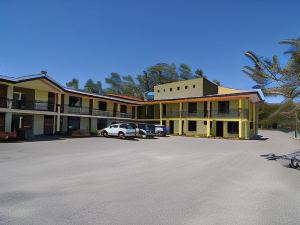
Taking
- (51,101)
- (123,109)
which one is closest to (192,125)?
(123,109)

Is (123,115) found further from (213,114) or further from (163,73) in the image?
(163,73)

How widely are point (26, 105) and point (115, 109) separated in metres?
15.6

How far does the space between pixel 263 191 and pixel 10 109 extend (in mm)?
23237

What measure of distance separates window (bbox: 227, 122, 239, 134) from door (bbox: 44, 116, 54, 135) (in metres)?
23.2

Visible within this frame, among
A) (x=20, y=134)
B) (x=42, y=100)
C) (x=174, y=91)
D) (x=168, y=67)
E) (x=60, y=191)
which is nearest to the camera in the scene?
(x=60, y=191)

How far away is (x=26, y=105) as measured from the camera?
26219mm

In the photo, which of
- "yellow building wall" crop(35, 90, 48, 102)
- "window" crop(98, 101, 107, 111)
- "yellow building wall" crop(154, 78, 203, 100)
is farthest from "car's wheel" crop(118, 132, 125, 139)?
"yellow building wall" crop(154, 78, 203, 100)

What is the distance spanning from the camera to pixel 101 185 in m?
7.96

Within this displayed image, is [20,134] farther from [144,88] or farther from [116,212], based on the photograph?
[144,88]

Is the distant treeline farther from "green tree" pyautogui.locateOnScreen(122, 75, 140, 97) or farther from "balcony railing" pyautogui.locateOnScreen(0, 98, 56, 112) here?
"balcony railing" pyautogui.locateOnScreen(0, 98, 56, 112)

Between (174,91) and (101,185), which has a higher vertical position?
(174,91)

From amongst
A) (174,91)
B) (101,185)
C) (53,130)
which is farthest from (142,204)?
(174,91)

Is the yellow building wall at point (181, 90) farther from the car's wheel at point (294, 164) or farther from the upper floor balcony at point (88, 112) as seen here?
the car's wheel at point (294, 164)

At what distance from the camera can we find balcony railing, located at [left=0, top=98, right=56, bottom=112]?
23.8 metres
